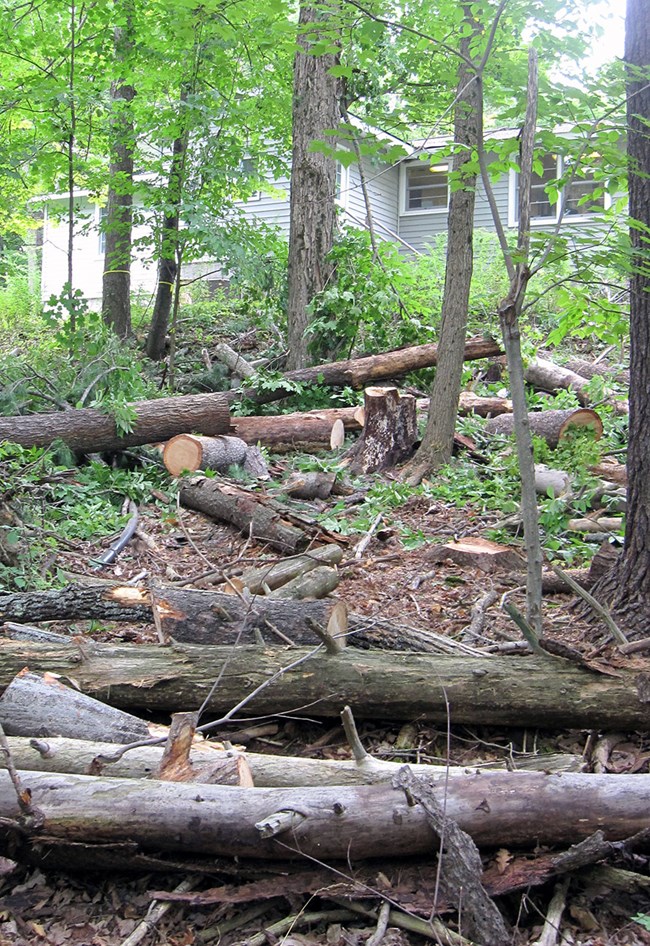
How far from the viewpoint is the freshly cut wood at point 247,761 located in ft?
11.5

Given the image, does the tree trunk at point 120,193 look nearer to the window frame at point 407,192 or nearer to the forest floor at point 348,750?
the forest floor at point 348,750

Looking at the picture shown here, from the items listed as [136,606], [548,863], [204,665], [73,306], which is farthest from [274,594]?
[73,306]

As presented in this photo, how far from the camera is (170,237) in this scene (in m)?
12.3

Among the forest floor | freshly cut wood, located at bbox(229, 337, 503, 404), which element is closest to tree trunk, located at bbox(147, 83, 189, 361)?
freshly cut wood, located at bbox(229, 337, 503, 404)

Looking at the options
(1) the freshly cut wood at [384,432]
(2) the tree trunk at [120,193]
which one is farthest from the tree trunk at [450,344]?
(2) the tree trunk at [120,193]

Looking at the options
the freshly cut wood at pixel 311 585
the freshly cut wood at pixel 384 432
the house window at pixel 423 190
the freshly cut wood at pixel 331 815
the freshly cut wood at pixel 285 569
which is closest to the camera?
the freshly cut wood at pixel 331 815

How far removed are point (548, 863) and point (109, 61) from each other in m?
13.1

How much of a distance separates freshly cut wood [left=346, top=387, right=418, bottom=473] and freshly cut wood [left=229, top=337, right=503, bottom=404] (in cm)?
154

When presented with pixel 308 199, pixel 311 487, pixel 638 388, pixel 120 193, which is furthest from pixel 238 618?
pixel 120 193

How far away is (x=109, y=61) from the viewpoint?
42.3ft

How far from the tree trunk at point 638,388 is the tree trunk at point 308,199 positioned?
24.9 feet

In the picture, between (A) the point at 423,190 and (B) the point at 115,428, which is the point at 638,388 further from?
(A) the point at 423,190

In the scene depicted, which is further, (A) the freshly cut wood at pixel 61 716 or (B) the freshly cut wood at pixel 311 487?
(B) the freshly cut wood at pixel 311 487

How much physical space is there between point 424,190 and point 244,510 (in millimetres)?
17680
